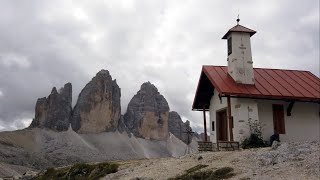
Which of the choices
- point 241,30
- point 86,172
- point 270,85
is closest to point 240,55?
point 241,30

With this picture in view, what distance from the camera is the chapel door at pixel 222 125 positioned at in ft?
94.8

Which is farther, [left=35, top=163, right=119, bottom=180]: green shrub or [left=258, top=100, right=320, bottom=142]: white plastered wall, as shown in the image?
[left=258, top=100, right=320, bottom=142]: white plastered wall

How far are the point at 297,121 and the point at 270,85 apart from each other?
9.70 feet

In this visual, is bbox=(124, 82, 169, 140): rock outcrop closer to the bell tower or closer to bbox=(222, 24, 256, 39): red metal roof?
bbox=(222, 24, 256, 39): red metal roof

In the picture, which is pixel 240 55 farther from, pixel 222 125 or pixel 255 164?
pixel 255 164

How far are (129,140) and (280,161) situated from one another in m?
166

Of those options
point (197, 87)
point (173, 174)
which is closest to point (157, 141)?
point (197, 87)

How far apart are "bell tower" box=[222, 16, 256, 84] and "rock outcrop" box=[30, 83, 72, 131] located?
506ft

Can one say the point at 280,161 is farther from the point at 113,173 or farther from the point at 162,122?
the point at 162,122

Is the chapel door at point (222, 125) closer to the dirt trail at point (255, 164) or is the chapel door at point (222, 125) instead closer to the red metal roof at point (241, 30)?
the red metal roof at point (241, 30)

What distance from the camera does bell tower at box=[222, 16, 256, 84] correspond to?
90.6 feet

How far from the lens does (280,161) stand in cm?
1681

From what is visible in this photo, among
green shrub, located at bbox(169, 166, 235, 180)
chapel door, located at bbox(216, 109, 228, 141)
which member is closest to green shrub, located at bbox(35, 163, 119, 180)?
green shrub, located at bbox(169, 166, 235, 180)

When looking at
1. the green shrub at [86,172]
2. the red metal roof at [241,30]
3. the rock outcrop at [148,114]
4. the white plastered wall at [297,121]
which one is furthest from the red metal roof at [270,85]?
the rock outcrop at [148,114]
